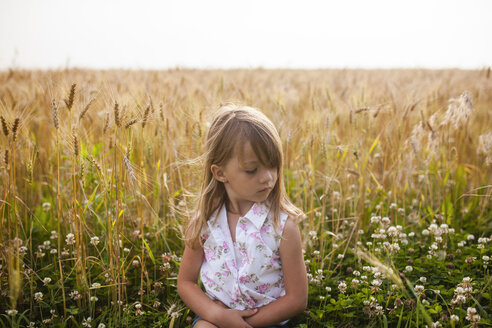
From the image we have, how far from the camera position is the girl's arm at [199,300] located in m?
1.83

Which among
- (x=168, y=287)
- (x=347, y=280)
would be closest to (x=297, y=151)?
(x=347, y=280)

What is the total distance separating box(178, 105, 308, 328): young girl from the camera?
179 cm

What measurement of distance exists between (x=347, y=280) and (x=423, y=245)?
0.72m

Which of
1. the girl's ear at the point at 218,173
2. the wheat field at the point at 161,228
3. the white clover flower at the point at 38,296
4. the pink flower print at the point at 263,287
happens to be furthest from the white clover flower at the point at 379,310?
the white clover flower at the point at 38,296

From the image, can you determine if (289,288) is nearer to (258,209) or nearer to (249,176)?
(258,209)

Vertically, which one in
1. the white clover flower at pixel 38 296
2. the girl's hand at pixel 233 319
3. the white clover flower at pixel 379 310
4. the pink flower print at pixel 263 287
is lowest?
the white clover flower at pixel 38 296

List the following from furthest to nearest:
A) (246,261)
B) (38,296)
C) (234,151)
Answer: (38,296), (246,261), (234,151)

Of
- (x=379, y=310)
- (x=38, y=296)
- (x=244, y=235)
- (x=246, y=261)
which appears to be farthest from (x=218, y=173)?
(x=38, y=296)

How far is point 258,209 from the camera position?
192 cm

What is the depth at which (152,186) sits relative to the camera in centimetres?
310

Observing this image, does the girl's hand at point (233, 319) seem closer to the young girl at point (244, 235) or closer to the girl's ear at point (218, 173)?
the young girl at point (244, 235)

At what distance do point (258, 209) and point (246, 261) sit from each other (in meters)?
0.25

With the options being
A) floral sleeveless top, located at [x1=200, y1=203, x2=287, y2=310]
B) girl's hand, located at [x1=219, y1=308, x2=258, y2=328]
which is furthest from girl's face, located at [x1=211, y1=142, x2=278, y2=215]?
girl's hand, located at [x1=219, y1=308, x2=258, y2=328]

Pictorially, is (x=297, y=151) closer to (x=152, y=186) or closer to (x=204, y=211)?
(x=152, y=186)
